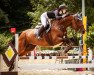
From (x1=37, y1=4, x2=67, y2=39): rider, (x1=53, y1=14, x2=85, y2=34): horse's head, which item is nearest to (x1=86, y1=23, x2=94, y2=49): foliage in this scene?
(x1=53, y1=14, x2=85, y2=34): horse's head

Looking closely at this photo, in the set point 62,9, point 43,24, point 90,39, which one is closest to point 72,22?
point 62,9

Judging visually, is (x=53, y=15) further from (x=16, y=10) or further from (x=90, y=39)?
(x=16, y=10)

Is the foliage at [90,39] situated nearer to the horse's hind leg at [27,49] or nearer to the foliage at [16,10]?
the horse's hind leg at [27,49]

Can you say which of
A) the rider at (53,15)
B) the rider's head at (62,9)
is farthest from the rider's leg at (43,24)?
the rider's head at (62,9)

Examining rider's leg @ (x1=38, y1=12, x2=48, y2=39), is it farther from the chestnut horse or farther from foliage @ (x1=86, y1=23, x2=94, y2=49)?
foliage @ (x1=86, y1=23, x2=94, y2=49)

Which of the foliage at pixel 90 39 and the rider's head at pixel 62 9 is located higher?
the rider's head at pixel 62 9

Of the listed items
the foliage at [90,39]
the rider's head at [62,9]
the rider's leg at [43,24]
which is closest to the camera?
the rider's head at [62,9]

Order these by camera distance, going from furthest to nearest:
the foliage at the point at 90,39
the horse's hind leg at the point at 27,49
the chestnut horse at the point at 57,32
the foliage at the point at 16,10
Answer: the foliage at the point at 16,10 < the horse's hind leg at the point at 27,49 < the foliage at the point at 90,39 < the chestnut horse at the point at 57,32

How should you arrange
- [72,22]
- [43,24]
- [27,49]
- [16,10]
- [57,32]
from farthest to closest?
[16,10] < [27,49] < [43,24] < [57,32] < [72,22]

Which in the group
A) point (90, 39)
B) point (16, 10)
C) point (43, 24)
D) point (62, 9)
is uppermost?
point (62, 9)

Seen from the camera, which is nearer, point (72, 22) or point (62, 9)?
point (62, 9)

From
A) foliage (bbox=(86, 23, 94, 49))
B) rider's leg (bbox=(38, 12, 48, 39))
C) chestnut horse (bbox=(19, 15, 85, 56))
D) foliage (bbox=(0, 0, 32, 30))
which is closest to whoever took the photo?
chestnut horse (bbox=(19, 15, 85, 56))

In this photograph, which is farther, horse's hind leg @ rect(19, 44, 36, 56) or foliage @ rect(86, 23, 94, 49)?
horse's hind leg @ rect(19, 44, 36, 56)

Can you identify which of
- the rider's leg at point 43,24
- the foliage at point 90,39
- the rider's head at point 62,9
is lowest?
the foliage at point 90,39
